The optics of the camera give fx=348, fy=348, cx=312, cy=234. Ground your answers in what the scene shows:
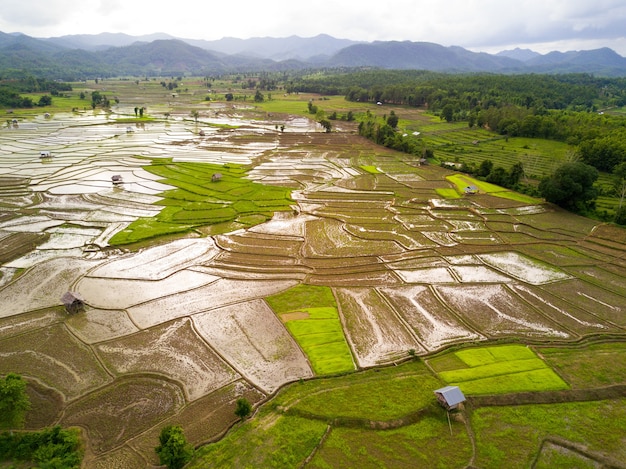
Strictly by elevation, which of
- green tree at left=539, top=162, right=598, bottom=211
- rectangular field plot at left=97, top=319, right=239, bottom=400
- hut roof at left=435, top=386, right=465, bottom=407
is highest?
green tree at left=539, top=162, right=598, bottom=211

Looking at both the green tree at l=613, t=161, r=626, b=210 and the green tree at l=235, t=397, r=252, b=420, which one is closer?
the green tree at l=235, t=397, r=252, b=420

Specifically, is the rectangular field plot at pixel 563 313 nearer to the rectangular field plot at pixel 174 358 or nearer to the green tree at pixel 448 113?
the rectangular field plot at pixel 174 358

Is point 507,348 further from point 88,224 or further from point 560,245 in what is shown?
point 88,224

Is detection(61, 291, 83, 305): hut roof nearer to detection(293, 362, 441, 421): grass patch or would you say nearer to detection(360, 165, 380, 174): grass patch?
detection(293, 362, 441, 421): grass patch

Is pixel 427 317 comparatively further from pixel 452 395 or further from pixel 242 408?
pixel 242 408

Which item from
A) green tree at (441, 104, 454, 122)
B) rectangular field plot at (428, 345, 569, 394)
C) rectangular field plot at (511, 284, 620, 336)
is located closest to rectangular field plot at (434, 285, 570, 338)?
rectangular field plot at (511, 284, 620, 336)

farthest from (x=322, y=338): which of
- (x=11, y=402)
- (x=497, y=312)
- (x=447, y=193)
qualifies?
(x=447, y=193)

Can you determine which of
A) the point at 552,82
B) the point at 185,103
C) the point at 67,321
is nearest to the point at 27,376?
the point at 67,321
